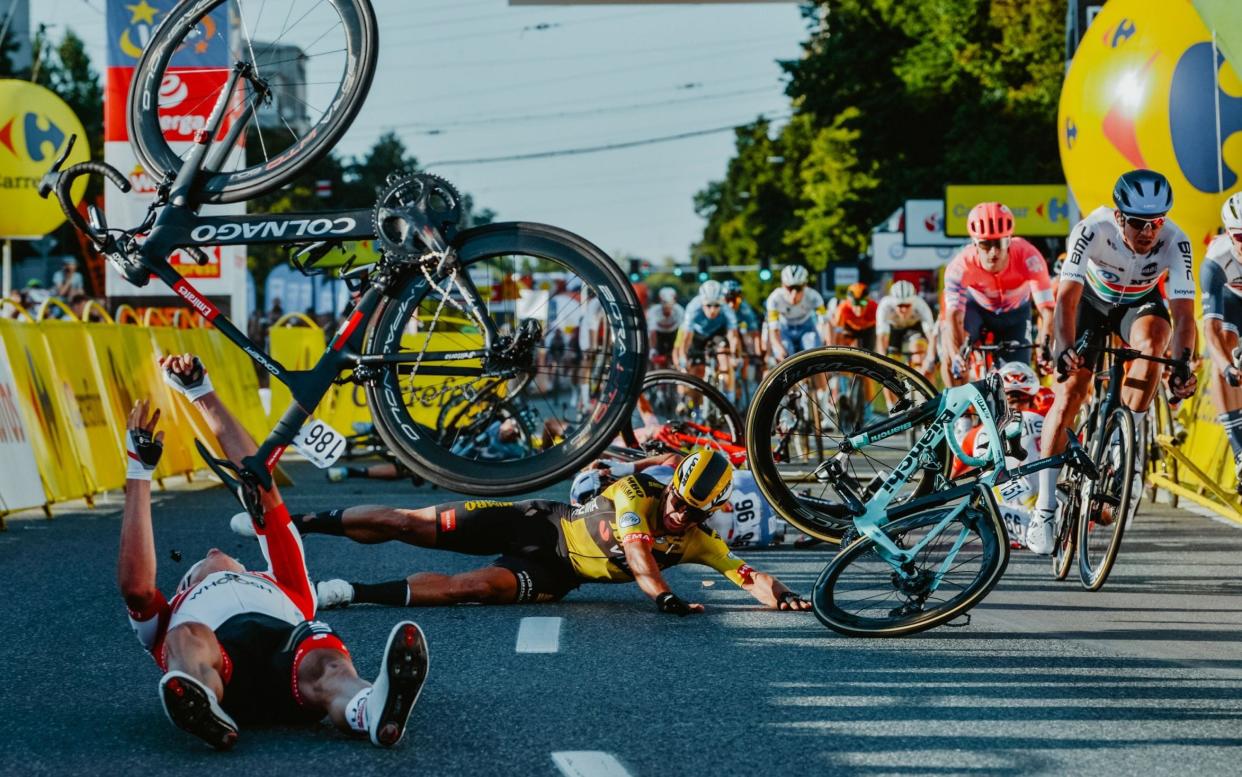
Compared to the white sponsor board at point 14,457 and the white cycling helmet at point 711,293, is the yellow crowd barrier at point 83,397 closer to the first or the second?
the white sponsor board at point 14,457

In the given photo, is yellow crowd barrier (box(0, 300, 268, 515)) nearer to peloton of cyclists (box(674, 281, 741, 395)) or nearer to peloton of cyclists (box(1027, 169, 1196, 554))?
peloton of cyclists (box(674, 281, 741, 395))

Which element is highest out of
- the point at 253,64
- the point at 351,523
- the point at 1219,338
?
the point at 253,64

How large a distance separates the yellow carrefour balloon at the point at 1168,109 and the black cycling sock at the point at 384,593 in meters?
7.71

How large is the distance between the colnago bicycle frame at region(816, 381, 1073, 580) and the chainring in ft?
8.86

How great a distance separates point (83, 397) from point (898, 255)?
3071 cm

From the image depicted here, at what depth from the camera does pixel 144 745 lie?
557cm

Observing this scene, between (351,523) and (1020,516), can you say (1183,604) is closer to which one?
(1020,516)

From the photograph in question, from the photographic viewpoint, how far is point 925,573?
7.49 meters

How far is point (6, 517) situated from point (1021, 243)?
8.26 m

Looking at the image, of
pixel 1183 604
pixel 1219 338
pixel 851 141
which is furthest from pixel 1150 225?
pixel 851 141

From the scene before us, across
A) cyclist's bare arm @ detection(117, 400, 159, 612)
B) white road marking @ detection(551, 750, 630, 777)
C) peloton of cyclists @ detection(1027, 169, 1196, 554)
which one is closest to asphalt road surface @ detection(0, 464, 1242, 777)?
white road marking @ detection(551, 750, 630, 777)

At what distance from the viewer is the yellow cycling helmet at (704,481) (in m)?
8.17

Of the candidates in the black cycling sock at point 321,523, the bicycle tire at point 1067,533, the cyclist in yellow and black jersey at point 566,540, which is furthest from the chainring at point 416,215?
the bicycle tire at point 1067,533

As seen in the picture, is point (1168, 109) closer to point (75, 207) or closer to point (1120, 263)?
point (1120, 263)
